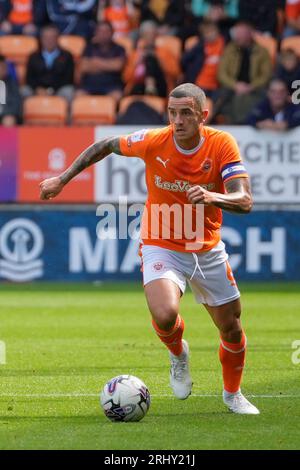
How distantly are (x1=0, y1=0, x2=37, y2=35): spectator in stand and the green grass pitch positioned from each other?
6179mm

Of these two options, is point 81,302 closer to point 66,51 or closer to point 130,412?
point 66,51

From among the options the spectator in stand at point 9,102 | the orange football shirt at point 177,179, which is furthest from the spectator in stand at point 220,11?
the orange football shirt at point 177,179

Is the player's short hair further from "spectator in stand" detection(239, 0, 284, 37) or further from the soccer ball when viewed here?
"spectator in stand" detection(239, 0, 284, 37)

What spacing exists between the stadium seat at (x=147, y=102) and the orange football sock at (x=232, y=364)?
39.1 feet

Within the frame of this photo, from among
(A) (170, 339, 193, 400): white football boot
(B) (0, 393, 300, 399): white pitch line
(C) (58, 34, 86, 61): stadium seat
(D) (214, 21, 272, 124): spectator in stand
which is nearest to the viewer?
(A) (170, 339, 193, 400): white football boot

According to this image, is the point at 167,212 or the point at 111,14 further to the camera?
the point at 111,14

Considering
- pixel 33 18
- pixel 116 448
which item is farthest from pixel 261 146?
pixel 116 448

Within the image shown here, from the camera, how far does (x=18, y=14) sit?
71.9 ft

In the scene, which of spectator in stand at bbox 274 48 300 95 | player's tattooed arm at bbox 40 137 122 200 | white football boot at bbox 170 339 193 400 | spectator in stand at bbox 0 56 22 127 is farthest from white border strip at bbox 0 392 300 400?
spectator in stand at bbox 274 48 300 95

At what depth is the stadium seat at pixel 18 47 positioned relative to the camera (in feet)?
70.3

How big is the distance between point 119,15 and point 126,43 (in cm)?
91

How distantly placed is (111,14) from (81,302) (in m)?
7.84

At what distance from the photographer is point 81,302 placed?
16.1 meters

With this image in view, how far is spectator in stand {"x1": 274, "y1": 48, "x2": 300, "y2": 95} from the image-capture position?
19781 mm
